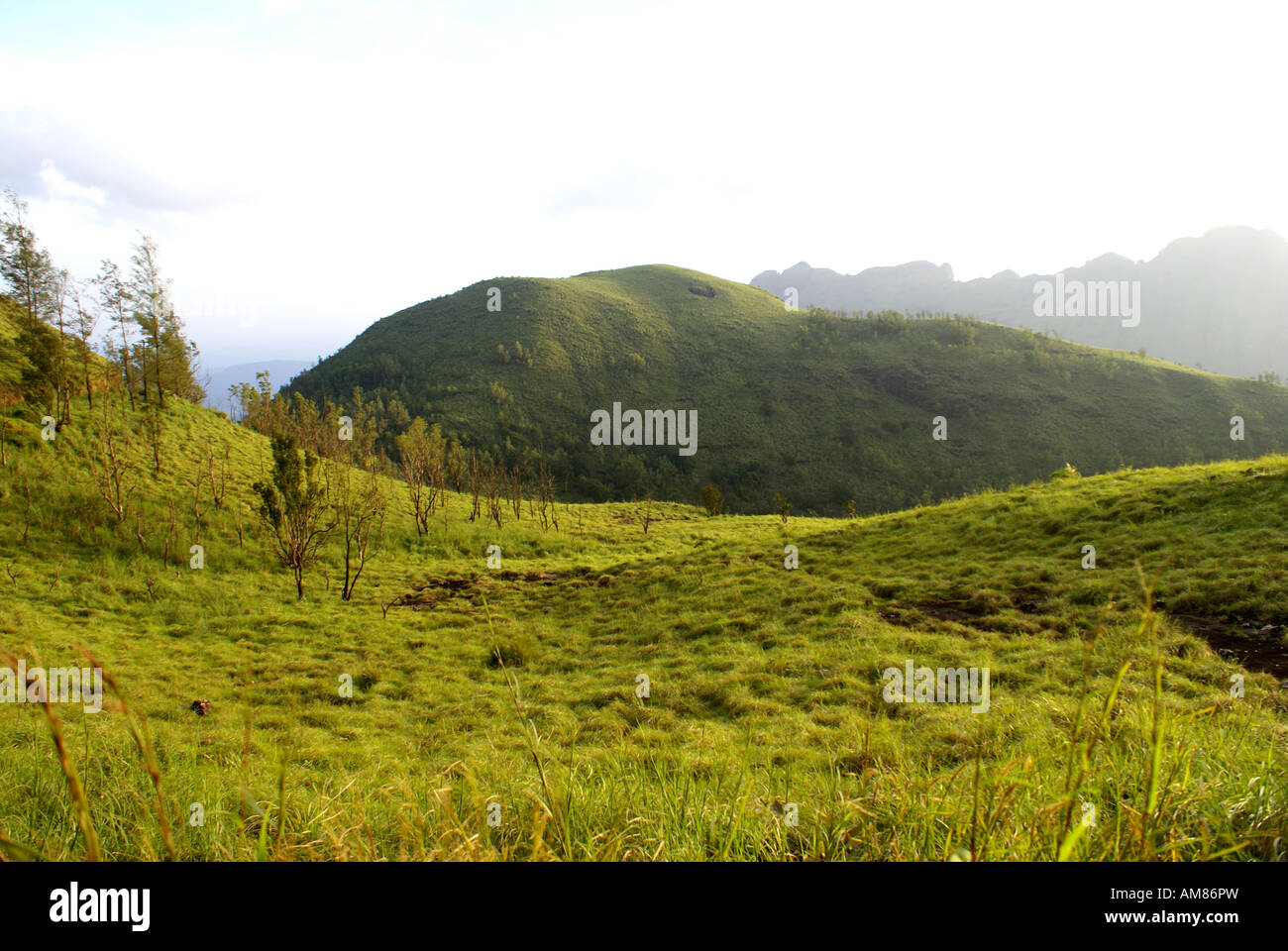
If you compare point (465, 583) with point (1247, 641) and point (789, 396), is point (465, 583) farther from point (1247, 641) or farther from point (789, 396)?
point (789, 396)

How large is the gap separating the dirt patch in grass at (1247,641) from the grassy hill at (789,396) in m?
60.7

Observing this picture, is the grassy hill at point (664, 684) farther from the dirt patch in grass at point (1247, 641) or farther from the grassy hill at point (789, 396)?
the grassy hill at point (789, 396)

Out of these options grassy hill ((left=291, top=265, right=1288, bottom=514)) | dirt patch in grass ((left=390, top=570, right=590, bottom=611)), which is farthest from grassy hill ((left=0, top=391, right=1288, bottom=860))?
grassy hill ((left=291, top=265, right=1288, bottom=514))

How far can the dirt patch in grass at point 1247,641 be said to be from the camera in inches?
261

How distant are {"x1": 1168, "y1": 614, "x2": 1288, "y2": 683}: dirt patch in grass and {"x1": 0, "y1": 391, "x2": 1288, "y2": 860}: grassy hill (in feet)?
0.22

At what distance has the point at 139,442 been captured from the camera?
2291 centimetres

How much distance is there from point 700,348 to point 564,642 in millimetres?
89819

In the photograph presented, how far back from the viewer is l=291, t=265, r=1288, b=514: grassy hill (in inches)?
2731

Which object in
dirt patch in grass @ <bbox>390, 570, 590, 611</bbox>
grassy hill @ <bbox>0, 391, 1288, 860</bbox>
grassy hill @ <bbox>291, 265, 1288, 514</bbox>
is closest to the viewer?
grassy hill @ <bbox>0, 391, 1288, 860</bbox>

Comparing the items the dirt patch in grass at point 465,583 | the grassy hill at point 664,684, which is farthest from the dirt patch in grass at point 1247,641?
the dirt patch in grass at point 465,583

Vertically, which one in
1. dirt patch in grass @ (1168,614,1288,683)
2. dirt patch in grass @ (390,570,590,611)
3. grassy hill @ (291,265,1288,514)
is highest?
grassy hill @ (291,265,1288,514)

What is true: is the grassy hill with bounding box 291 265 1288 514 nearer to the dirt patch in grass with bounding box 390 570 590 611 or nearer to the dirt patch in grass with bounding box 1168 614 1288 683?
the dirt patch in grass with bounding box 390 570 590 611

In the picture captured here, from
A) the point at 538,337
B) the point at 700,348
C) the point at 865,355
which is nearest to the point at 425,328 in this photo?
the point at 538,337

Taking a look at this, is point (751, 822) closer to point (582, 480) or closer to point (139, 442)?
point (139, 442)
